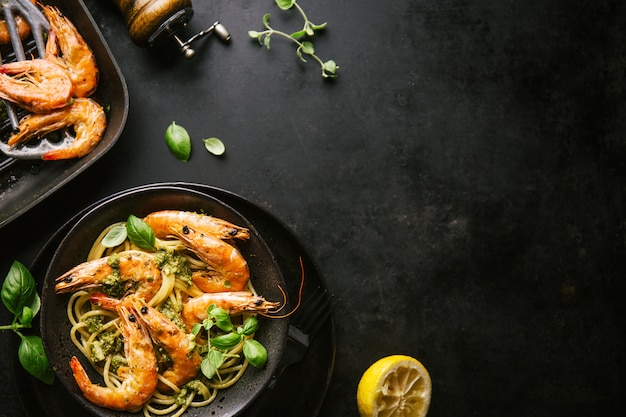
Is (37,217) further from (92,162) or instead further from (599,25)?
(599,25)

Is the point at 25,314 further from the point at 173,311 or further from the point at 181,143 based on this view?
the point at 181,143

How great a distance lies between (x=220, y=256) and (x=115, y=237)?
0.48 m

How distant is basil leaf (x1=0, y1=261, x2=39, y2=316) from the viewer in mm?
2836

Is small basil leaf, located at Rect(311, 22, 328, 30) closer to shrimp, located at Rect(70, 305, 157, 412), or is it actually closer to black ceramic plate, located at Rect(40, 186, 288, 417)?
black ceramic plate, located at Rect(40, 186, 288, 417)

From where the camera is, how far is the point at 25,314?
2867 mm

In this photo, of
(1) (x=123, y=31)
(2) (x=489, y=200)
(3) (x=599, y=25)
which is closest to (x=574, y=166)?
(2) (x=489, y=200)

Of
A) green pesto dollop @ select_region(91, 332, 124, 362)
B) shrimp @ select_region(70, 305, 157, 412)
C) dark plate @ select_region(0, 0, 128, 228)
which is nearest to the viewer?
shrimp @ select_region(70, 305, 157, 412)

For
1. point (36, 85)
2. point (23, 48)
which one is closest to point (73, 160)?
point (36, 85)

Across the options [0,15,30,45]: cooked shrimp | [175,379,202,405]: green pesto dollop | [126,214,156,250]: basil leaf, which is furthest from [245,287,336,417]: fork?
[0,15,30,45]: cooked shrimp

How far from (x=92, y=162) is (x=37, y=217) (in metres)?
0.47

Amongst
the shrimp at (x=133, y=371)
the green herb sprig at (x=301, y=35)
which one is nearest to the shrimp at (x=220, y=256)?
the shrimp at (x=133, y=371)

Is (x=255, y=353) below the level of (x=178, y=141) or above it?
below

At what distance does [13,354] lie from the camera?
9.67 feet

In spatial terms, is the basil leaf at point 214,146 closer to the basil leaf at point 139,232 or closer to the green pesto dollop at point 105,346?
the basil leaf at point 139,232
